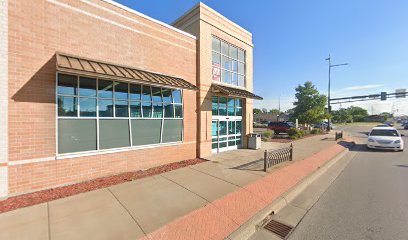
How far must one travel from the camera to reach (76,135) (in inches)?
241

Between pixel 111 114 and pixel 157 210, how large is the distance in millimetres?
4258

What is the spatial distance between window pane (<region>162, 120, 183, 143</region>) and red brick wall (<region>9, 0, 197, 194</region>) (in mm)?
1024

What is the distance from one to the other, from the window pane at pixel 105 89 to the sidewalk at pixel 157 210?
3.34 m

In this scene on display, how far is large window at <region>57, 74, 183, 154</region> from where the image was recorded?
599 cm

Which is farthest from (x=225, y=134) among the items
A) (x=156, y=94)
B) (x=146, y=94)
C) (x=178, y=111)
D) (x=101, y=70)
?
(x=101, y=70)

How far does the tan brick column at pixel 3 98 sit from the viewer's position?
4.93 meters

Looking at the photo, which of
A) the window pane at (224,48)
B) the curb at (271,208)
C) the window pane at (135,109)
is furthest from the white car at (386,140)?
the window pane at (135,109)

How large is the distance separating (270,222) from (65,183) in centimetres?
630

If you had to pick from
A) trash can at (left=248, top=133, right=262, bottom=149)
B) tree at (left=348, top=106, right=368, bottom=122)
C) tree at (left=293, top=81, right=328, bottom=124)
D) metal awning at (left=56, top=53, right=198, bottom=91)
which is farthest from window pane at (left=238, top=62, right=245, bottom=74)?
tree at (left=348, top=106, right=368, bottom=122)

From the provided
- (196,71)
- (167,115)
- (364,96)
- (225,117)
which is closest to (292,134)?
(225,117)

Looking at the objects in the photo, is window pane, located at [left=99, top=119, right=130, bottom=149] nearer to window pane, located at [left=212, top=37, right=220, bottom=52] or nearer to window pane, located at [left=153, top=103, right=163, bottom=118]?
window pane, located at [left=153, top=103, right=163, bottom=118]

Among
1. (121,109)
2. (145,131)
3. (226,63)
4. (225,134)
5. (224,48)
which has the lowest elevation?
(225,134)

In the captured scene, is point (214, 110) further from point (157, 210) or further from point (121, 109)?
point (157, 210)

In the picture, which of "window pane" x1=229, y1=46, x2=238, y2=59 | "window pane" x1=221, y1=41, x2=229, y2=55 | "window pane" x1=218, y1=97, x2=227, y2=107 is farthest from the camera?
"window pane" x1=229, y1=46, x2=238, y2=59
